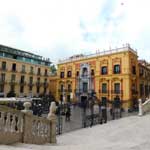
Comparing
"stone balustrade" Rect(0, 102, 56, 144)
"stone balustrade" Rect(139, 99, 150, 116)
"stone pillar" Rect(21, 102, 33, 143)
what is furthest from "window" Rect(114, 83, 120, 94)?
"stone pillar" Rect(21, 102, 33, 143)

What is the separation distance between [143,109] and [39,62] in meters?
33.2

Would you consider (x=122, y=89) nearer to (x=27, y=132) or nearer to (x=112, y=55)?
(x=112, y=55)

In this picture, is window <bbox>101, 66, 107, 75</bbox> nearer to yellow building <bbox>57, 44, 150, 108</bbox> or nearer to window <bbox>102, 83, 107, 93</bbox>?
yellow building <bbox>57, 44, 150, 108</bbox>

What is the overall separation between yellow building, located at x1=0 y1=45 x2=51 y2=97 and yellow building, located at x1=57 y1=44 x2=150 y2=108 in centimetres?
636

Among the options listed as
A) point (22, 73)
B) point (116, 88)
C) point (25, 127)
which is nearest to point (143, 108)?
point (116, 88)

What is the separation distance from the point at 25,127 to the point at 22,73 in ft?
129

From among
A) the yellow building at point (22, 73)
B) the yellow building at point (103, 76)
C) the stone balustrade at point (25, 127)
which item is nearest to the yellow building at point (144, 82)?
the yellow building at point (103, 76)

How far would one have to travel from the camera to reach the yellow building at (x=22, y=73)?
1656 inches

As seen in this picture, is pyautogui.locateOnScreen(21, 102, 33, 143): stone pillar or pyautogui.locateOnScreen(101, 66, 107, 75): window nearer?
pyautogui.locateOnScreen(21, 102, 33, 143): stone pillar

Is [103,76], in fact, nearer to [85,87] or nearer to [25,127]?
[85,87]

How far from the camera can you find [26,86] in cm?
4531

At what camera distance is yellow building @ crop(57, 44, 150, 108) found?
3284 cm

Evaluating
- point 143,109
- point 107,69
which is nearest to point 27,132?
point 143,109

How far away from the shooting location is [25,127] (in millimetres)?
6828
